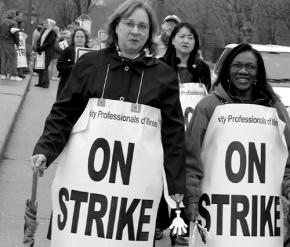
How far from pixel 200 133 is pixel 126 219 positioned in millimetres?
691

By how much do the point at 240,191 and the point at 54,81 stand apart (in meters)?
20.3

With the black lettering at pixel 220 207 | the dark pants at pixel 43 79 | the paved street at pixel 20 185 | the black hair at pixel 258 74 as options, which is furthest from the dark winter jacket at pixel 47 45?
the black lettering at pixel 220 207

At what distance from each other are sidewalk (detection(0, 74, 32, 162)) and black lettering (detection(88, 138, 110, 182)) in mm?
6153

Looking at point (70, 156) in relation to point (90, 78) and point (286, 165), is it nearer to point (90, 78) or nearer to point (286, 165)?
point (90, 78)

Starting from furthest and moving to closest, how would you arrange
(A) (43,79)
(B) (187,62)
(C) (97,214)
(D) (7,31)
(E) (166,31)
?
(A) (43,79) → (D) (7,31) → (E) (166,31) → (B) (187,62) → (C) (97,214)

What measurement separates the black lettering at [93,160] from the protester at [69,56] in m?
5.16

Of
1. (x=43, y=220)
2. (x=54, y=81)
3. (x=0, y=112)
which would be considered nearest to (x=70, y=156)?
(x=43, y=220)

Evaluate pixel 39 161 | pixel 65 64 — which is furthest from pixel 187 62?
pixel 39 161

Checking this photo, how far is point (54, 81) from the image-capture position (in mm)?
24141

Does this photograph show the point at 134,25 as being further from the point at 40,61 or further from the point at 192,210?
the point at 40,61

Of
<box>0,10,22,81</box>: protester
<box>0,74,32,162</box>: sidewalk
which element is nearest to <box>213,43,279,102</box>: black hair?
<box>0,74,32,162</box>: sidewalk

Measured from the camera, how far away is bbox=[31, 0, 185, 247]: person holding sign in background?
3941mm

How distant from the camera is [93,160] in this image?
396cm

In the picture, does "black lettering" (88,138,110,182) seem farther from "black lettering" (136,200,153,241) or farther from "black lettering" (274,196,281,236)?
"black lettering" (274,196,281,236)
